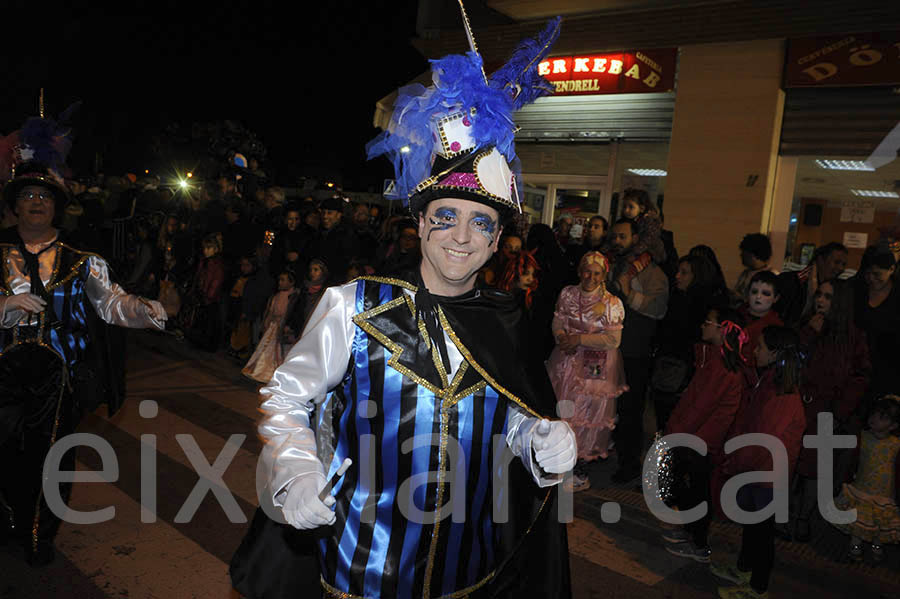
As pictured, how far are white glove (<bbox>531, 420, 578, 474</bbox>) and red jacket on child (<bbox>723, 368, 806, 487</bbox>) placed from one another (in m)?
2.56

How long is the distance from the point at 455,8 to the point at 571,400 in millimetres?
11029

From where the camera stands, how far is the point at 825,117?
361 inches

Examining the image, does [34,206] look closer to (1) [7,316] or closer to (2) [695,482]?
(1) [7,316]

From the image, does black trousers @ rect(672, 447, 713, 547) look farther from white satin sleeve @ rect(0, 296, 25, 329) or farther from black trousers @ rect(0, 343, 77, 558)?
white satin sleeve @ rect(0, 296, 25, 329)

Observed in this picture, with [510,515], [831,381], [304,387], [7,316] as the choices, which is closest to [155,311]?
[7,316]

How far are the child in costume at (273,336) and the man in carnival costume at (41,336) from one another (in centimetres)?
354

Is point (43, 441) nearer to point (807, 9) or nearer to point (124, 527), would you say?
point (124, 527)

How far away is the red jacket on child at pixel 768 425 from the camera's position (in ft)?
13.6

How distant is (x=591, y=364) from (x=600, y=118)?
23.5ft

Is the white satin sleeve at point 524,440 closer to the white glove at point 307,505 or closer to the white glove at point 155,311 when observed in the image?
the white glove at point 307,505

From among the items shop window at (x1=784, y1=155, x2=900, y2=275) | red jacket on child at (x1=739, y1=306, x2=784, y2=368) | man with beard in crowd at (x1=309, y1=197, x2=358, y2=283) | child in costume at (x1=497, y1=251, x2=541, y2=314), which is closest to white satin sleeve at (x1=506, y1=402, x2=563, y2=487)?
red jacket on child at (x1=739, y1=306, x2=784, y2=368)

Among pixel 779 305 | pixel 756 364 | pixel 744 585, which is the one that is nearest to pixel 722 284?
pixel 779 305

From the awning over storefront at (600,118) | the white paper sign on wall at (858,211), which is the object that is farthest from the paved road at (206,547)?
the awning over storefront at (600,118)

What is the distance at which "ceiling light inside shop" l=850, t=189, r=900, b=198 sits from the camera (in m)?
8.84
